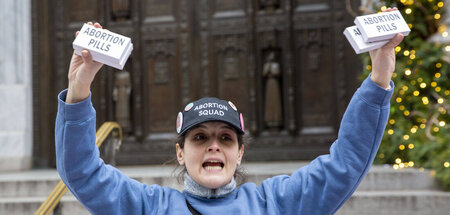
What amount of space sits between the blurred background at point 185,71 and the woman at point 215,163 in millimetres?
5279

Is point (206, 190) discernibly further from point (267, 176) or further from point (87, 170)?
point (267, 176)

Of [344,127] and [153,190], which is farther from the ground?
[344,127]

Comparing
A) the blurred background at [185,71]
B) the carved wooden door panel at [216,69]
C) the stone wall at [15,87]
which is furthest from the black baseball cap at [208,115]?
the stone wall at [15,87]

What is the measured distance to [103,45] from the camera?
1.69m

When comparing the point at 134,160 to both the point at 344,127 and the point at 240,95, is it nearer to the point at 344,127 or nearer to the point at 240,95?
the point at 240,95

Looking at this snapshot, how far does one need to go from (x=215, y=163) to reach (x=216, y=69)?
20.1 feet

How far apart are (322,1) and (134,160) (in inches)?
142

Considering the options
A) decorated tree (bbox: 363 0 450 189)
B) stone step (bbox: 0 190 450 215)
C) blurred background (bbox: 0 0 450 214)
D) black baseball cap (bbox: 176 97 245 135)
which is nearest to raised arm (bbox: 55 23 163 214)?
black baseball cap (bbox: 176 97 245 135)

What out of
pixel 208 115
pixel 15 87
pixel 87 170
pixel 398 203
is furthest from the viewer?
pixel 15 87

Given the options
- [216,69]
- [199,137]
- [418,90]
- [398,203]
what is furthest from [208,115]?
[216,69]

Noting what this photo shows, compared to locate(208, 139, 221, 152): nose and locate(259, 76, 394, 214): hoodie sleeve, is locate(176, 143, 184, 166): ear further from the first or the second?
locate(259, 76, 394, 214): hoodie sleeve

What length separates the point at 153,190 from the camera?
204 cm

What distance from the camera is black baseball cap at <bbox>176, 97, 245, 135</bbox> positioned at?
1945 millimetres

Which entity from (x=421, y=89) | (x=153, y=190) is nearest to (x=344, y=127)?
(x=153, y=190)
